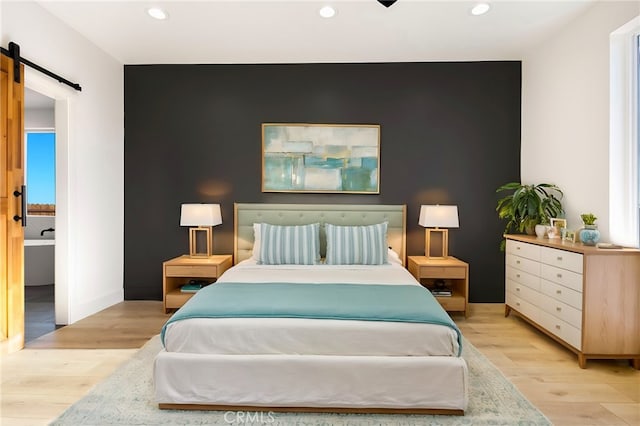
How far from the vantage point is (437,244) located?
172 inches

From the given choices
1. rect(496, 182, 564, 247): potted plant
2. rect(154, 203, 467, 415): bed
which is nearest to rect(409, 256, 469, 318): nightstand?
rect(496, 182, 564, 247): potted plant

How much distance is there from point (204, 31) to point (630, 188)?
4.05 meters

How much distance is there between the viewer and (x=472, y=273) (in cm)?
434

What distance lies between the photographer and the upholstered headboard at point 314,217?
4262mm

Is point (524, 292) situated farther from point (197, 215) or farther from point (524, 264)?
point (197, 215)

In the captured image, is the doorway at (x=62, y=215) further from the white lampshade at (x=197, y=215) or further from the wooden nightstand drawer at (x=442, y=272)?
the wooden nightstand drawer at (x=442, y=272)

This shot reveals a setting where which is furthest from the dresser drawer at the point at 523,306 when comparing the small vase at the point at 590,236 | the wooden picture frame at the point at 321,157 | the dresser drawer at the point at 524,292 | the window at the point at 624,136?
the wooden picture frame at the point at 321,157

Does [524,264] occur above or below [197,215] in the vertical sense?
below

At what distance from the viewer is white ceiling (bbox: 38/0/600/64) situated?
3178 mm

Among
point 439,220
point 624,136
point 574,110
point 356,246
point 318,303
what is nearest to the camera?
point 318,303

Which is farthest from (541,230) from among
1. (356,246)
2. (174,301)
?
(174,301)

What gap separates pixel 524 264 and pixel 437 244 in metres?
1.04

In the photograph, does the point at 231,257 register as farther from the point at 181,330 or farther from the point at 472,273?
the point at 472,273

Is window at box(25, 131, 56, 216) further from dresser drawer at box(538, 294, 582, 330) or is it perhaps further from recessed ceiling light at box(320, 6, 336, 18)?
dresser drawer at box(538, 294, 582, 330)
